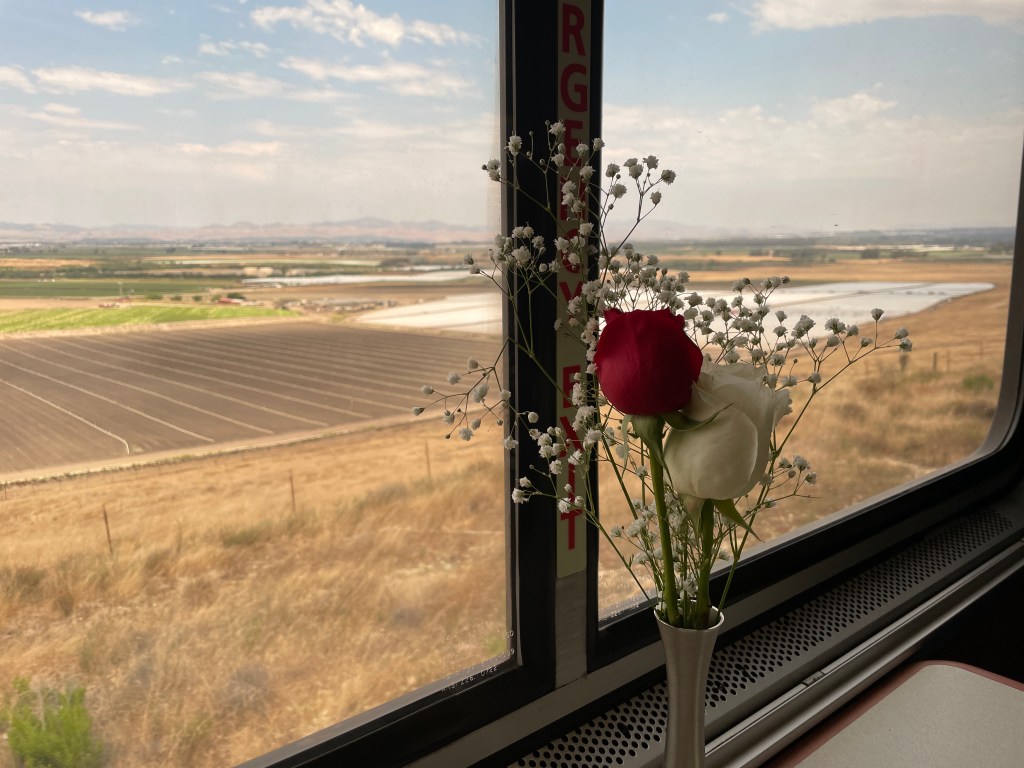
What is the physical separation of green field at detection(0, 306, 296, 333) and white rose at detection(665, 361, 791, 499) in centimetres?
78

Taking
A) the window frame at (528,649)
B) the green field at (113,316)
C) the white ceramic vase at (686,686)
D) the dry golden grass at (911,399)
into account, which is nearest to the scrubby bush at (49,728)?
the window frame at (528,649)

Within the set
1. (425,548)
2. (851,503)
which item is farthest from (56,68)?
(851,503)

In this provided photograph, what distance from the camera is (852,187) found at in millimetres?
2344

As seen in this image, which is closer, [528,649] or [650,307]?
[650,307]

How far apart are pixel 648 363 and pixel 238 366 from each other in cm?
78

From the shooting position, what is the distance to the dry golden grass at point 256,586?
1.01 metres

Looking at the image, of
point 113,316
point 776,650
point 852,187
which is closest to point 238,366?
point 113,316

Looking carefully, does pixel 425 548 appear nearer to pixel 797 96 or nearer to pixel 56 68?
pixel 56 68

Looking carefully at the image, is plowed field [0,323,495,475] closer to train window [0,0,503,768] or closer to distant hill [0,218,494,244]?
train window [0,0,503,768]

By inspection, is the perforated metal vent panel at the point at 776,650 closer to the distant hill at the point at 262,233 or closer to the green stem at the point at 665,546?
the green stem at the point at 665,546

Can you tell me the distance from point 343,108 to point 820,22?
1581 mm

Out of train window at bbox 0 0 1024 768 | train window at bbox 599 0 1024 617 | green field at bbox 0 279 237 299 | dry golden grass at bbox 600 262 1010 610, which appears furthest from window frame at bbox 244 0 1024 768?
dry golden grass at bbox 600 262 1010 610

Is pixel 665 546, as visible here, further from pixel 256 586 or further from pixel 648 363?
pixel 256 586

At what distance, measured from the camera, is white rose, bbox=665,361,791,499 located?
682 millimetres
